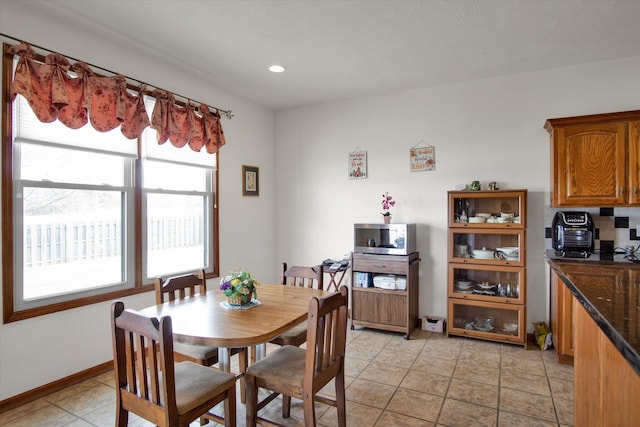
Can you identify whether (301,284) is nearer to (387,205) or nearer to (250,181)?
(387,205)

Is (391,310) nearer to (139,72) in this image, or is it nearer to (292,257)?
(292,257)

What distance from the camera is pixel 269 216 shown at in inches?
190

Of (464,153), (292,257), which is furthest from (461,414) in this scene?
(292,257)

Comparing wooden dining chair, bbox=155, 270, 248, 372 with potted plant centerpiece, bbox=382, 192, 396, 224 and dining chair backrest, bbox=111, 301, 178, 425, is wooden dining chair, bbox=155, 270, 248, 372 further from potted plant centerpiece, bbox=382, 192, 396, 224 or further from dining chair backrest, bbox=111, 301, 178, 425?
potted plant centerpiece, bbox=382, 192, 396, 224

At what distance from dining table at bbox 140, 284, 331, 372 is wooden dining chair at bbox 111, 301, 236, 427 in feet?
0.67

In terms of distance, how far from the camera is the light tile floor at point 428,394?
223cm

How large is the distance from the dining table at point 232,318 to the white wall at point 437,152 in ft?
6.42

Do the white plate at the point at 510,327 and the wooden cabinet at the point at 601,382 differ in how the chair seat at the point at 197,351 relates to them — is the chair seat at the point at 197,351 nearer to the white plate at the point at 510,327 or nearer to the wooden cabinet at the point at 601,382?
the wooden cabinet at the point at 601,382

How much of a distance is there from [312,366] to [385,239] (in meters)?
2.36

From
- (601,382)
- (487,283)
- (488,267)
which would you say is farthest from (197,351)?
(487,283)

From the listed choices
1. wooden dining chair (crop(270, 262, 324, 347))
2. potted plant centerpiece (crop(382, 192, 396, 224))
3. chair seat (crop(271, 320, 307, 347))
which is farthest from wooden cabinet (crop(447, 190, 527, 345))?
chair seat (crop(271, 320, 307, 347))

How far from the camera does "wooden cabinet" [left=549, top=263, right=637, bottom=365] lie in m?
1.28

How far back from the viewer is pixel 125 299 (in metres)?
3.02

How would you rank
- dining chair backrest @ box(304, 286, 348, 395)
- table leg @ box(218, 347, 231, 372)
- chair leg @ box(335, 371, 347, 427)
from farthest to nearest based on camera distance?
table leg @ box(218, 347, 231, 372) → chair leg @ box(335, 371, 347, 427) → dining chair backrest @ box(304, 286, 348, 395)
